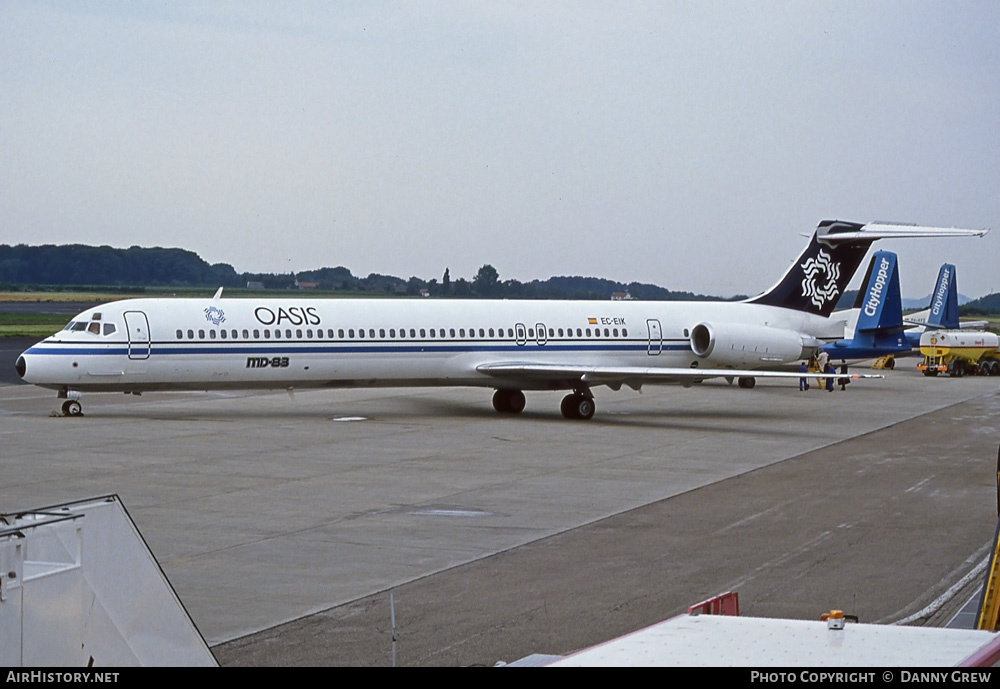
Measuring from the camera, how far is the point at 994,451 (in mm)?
23812

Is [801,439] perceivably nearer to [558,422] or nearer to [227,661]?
[558,422]

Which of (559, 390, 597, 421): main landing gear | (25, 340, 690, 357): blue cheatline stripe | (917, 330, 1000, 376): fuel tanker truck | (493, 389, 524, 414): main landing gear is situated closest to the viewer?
(25, 340, 690, 357): blue cheatline stripe

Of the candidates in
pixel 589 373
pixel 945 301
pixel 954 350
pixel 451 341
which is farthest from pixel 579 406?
pixel 945 301

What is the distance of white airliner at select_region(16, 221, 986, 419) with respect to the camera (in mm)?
24781

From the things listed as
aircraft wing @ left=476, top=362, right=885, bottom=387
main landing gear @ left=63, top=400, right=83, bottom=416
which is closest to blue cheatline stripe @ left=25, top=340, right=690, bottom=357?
aircraft wing @ left=476, top=362, right=885, bottom=387

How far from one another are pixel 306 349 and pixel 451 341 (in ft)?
11.5

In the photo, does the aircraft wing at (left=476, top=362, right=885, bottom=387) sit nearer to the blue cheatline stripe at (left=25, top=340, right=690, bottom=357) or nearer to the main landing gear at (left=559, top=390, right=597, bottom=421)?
the main landing gear at (left=559, top=390, right=597, bottom=421)

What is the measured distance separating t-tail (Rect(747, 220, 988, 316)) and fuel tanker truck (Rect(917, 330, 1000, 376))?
59.4ft

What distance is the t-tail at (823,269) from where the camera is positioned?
112ft

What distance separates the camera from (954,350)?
Answer: 168 ft

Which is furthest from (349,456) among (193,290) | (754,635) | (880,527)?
(193,290)

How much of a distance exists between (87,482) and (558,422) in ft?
40.5

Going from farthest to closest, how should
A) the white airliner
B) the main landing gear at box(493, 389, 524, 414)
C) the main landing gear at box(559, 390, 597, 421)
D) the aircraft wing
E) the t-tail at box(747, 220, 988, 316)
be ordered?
the t-tail at box(747, 220, 988, 316) < the main landing gear at box(493, 389, 524, 414) < the main landing gear at box(559, 390, 597, 421) < the aircraft wing < the white airliner

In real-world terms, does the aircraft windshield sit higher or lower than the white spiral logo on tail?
lower
